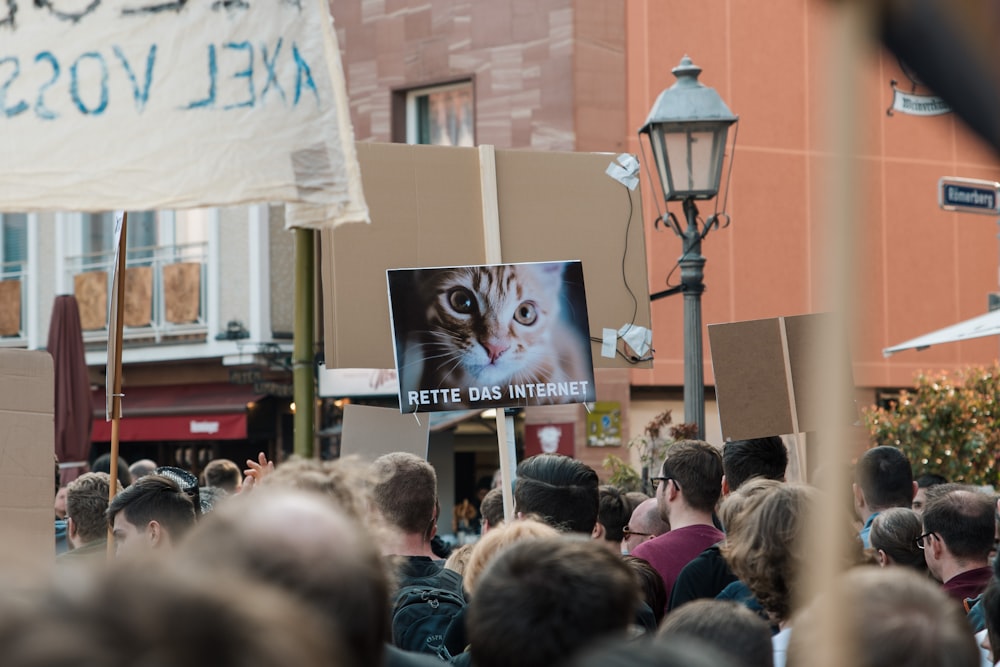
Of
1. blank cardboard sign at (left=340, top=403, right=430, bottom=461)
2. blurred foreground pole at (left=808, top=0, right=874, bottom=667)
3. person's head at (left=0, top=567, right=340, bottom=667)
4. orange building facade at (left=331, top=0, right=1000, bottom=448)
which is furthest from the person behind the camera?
orange building facade at (left=331, top=0, right=1000, bottom=448)

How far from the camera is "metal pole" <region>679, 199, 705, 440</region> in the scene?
25.0ft

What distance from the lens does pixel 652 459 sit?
8.73 meters

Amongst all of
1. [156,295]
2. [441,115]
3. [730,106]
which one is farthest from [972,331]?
[156,295]

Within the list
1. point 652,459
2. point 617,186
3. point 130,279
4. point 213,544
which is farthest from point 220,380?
point 213,544

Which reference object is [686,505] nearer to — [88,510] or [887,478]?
[887,478]

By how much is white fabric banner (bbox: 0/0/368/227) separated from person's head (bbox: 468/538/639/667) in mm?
1121

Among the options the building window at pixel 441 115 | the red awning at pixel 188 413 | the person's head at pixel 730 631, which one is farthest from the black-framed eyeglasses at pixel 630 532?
the red awning at pixel 188 413

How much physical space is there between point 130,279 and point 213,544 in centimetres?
2061

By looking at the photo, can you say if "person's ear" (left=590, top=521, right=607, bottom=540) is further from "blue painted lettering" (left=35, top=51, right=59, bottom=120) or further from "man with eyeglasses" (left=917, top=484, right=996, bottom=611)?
"blue painted lettering" (left=35, top=51, right=59, bottom=120)

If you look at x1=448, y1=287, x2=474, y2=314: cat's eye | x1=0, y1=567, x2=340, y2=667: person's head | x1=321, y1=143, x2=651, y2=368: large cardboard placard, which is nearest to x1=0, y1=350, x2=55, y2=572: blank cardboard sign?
x1=321, y1=143, x2=651, y2=368: large cardboard placard

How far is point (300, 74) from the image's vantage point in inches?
129

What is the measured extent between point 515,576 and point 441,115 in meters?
17.5

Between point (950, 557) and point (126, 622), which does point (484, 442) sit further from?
point (126, 622)

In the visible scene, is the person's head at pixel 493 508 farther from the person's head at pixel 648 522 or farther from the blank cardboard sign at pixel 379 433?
the person's head at pixel 648 522
